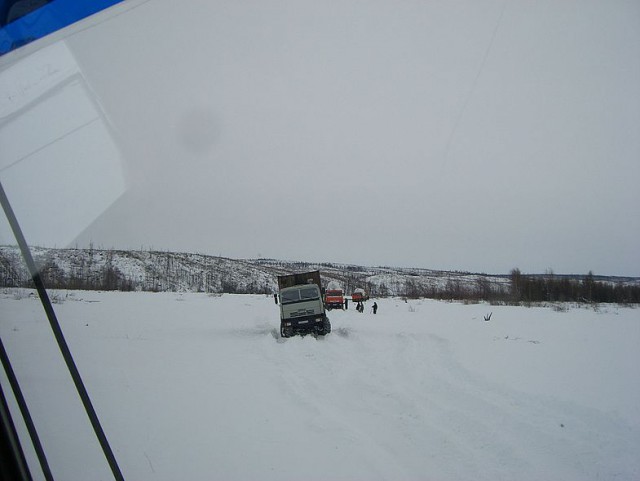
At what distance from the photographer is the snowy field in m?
3.11

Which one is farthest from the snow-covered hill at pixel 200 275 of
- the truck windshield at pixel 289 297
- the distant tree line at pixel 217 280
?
the truck windshield at pixel 289 297

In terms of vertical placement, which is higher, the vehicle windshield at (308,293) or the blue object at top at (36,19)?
the blue object at top at (36,19)

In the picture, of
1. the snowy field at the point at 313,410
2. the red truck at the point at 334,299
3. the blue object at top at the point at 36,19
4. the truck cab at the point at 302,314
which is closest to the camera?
the blue object at top at the point at 36,19

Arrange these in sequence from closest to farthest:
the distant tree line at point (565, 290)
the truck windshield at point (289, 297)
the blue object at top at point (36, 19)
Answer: the blue object at top at point (36, 19) < the truck windshield at point (289, 297) < the distant tree line at point (565, 290)

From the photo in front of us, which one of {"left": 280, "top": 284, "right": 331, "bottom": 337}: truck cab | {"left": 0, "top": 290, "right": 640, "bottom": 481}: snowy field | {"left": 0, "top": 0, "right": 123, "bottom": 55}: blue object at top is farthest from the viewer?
{"left": 280, "top": 284, "right": 331, "bottom": 337}: truck cab

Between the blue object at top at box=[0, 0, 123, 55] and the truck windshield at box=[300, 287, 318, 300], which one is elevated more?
the blue object at top at box=[0, 0, 123, 55]

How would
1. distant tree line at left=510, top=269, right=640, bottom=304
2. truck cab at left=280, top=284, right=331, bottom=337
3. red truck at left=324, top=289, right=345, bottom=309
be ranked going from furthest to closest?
distant tree line at left=510, top=269, right=640, bottom=304 → red truck at left=324, top=289, right=345, bottom=309 → truck cab at left=280, top=284, right=331, bottom=337

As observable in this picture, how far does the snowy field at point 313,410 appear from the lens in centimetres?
311

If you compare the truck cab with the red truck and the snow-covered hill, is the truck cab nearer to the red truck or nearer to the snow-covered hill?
the snow-covered hill

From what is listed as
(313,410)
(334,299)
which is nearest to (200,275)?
(334,299)

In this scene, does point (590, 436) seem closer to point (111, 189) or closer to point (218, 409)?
point (218, 409)

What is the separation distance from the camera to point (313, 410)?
6.06 m

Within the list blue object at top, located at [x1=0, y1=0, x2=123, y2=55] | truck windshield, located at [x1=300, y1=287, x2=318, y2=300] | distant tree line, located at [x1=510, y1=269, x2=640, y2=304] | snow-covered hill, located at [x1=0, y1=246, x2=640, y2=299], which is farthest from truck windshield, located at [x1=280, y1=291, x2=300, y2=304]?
distant tree line, located at [x1=510, y1=269, x2=640, y2=304]

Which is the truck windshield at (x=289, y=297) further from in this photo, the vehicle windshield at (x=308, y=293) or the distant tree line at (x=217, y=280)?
the distant tree line at (x=217, y=280)
